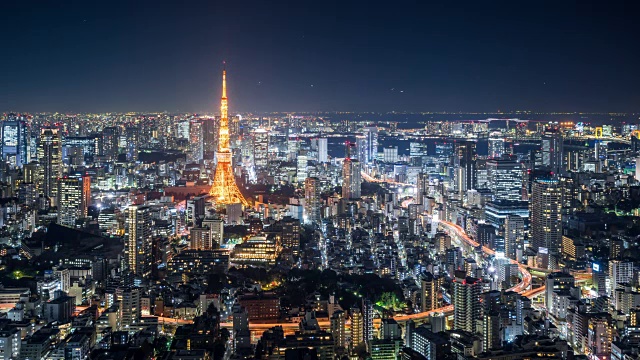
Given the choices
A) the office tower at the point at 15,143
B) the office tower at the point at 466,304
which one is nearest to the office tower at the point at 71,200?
the office tower at the point at 15,143

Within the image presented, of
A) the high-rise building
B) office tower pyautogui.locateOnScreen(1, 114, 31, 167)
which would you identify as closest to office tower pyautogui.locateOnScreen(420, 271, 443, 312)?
office tower pyautogui.locateOnScreen(1, 114, 31, 167)

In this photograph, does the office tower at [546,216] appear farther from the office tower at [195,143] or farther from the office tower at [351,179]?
the office tower at [195,143]

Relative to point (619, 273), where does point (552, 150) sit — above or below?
above

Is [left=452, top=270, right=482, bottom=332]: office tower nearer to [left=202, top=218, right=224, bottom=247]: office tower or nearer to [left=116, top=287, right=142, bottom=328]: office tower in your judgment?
[left=116, top=287, right=142, bottom=328]: office tower

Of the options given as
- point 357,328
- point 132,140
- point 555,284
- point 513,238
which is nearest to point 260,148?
point 132,140

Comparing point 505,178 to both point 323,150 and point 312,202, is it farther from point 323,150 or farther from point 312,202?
point 323,150
